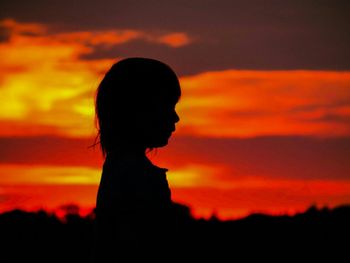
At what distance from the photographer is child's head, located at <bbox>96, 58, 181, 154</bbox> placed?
4.46m

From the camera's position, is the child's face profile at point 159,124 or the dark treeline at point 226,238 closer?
the child's face profile at point 159,124

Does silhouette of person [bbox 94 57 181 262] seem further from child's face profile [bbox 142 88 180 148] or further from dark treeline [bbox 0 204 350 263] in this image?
dark treeline [bbox 0 204 350 263]

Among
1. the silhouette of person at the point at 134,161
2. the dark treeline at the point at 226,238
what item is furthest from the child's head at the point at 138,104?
the dark treeline at the point at 226,238

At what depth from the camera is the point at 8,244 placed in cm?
907

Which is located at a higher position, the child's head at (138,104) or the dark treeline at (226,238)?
the child's head at (138,104)

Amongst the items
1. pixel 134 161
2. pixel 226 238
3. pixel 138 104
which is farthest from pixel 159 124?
pixel 226 238

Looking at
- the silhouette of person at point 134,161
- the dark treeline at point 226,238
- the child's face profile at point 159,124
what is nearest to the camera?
the silhouette of person at point 134,161

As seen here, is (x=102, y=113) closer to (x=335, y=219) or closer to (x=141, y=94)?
(x=141, y=94)

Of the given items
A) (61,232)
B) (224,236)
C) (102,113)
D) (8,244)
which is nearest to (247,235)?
(224,236)

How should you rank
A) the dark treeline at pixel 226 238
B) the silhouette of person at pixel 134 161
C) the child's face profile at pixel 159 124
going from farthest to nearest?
the dark treeline at pixel 226 238 → the child's face profile at pixel 159 124 → the silhouette of person at pixel 134 161

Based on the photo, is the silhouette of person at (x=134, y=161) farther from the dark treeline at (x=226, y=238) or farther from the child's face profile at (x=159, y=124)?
the dark treeline at (x=226, y=238)

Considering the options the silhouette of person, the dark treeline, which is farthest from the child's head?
the dark treeline

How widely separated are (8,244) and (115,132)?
507cm

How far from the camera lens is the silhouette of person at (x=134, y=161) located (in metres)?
4.11
